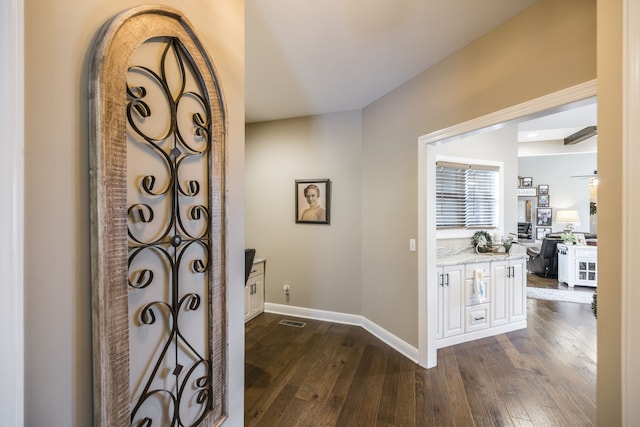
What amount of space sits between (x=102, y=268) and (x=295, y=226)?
3.02 m

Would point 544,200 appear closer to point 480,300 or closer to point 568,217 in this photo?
point 568,217

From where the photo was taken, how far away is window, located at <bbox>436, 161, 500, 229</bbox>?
3377 mm

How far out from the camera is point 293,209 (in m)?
3.71

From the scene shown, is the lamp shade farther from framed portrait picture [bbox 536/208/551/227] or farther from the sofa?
the sofa

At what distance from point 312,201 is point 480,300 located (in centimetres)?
229

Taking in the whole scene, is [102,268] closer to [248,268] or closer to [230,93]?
[230,93]

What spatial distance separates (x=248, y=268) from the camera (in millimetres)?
2750

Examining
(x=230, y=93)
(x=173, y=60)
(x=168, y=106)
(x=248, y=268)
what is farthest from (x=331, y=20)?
(x=248, y=268)

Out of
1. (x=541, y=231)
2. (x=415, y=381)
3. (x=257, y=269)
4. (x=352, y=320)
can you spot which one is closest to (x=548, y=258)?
(x=541, y=231)

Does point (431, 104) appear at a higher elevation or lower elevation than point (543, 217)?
higher

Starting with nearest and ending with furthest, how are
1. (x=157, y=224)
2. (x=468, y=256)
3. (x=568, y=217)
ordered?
(x=157, y=224)
(x=468, y=256)
(x=568, y=217)

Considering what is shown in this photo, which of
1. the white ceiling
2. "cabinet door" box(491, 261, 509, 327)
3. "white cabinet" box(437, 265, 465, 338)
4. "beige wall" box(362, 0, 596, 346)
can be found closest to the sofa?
"cabinet door" box(491, 261, 509, 327)
